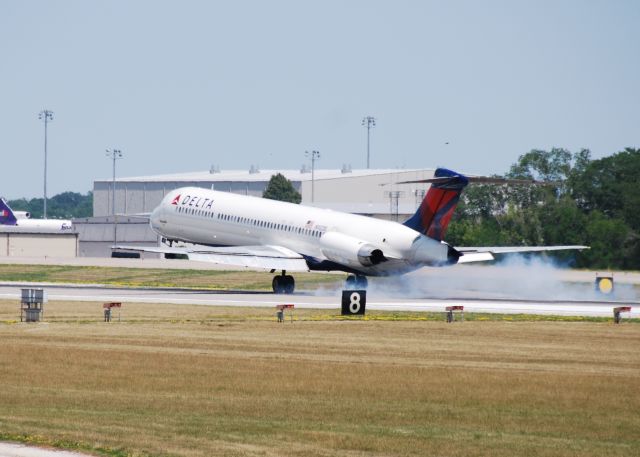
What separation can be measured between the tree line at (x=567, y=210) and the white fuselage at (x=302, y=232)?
1966 centimetres

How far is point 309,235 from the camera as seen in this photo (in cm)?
6962

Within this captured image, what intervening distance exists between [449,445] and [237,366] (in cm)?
1256

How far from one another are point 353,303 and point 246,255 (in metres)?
15.5

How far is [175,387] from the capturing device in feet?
105

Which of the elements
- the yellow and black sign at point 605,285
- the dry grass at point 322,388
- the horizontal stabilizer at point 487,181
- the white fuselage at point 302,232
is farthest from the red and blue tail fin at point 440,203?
the dry grass at point 322,388

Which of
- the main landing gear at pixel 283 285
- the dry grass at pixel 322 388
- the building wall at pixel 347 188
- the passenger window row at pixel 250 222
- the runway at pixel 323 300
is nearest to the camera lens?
the dry grass at pixel 322 388

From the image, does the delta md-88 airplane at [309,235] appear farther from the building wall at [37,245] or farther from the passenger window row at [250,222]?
the building wall at [37,245]

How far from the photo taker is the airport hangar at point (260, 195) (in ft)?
535

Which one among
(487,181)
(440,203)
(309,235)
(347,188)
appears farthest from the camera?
(347,188)

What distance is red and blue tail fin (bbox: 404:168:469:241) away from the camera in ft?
208

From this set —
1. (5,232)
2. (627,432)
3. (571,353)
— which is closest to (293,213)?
(571,353)

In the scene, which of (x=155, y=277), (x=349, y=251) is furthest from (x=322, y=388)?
(x=155, y=277)

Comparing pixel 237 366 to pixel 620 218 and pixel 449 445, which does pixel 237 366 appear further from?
pixel 620 218

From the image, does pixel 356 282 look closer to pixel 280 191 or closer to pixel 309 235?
pixel 309 235
